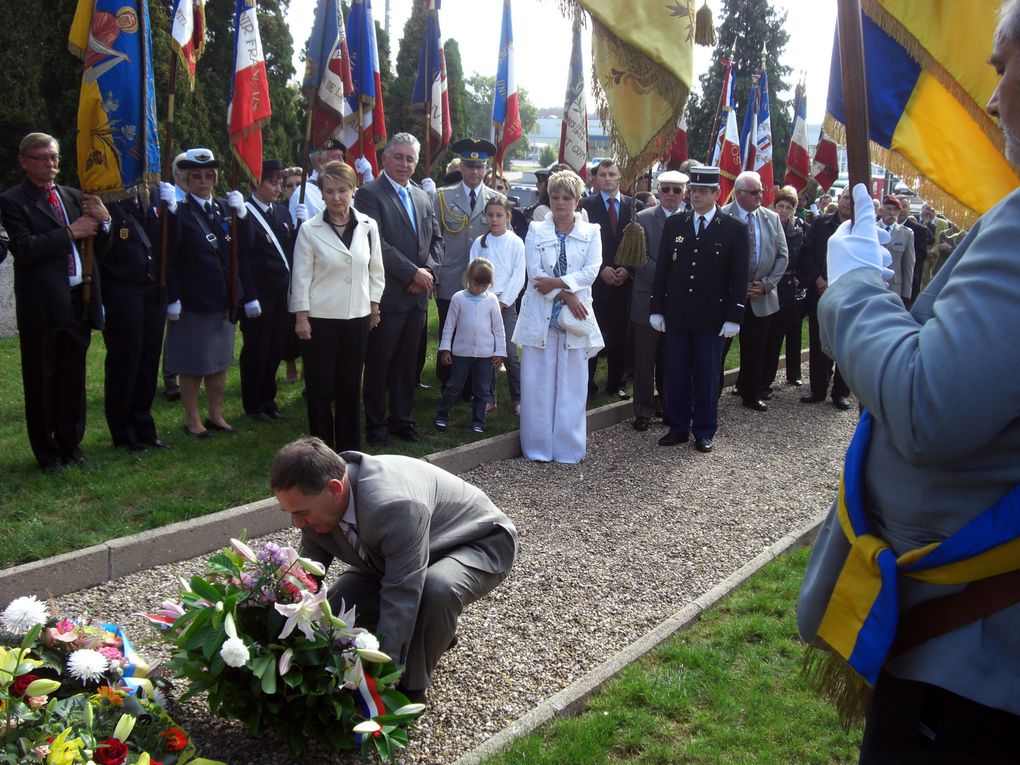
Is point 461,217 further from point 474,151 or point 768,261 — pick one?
point 768,261

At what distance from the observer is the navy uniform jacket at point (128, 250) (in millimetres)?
6566

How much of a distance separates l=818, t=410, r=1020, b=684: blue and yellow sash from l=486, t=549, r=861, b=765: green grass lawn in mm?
1885

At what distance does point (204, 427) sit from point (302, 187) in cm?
223

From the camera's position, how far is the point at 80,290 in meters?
6.15

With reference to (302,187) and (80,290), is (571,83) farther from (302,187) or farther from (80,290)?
(80,290)

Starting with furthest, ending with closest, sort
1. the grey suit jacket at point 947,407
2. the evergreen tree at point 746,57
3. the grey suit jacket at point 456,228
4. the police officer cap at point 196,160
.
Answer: the evergreen tree at point 746,57
the grey suit jacket at point 456,228
the police officer cap at point 196,160
the grey suit jacket at point 947,407

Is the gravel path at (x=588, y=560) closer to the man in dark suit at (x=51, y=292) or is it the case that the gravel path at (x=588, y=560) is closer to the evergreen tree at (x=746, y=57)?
the man in dark suit at (x=51, y=292)

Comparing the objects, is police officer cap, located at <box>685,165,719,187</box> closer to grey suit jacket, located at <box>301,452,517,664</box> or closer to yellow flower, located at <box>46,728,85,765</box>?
grey suit jacket, located at <box>301,452,517,664</box>

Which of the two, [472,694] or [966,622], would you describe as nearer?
[966,622]

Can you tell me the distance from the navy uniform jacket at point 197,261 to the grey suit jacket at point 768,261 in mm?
5088

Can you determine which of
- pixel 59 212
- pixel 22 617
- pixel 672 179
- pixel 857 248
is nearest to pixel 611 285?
pixel 672 179

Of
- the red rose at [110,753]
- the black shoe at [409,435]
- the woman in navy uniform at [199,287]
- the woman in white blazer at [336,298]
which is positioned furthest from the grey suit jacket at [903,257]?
the red rose at [110,753]

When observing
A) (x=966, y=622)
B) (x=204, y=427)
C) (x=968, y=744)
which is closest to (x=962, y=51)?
(x=966, y=622)

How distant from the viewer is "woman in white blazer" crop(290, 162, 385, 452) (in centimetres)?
679
